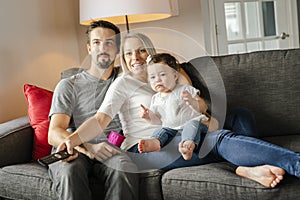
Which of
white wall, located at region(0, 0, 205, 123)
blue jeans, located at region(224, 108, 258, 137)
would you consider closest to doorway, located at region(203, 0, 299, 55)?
white wall, located at region(0, 0, 205, 123)

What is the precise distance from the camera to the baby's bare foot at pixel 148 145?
1.69 meters

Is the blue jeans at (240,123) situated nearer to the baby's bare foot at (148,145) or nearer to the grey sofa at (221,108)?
the grey sofa at (221,108)

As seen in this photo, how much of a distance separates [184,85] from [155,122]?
7.3 inches

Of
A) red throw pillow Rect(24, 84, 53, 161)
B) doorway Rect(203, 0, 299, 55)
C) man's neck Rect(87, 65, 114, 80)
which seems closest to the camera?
man's neck Rect(87, 65, 114, 80)

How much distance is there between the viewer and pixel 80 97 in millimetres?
1953

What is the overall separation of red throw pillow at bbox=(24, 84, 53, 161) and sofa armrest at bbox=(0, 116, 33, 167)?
0.03 meters

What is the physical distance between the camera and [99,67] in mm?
1944

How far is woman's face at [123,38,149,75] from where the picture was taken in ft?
5.85

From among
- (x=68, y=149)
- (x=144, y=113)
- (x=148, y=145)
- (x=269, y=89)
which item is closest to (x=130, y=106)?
(x=144, y=113)

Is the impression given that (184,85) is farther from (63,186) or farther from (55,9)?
(55,9)

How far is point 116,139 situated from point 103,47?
392 millimetres

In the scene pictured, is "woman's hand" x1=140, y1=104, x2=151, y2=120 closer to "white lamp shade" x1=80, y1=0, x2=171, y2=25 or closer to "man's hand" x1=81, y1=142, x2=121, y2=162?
"man's hand" x1=81, y1=142, x2=121, y2=162

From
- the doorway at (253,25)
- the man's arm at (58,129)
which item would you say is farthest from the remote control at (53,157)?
the doorway at (253,25)

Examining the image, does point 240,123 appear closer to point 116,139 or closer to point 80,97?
point 116,139
